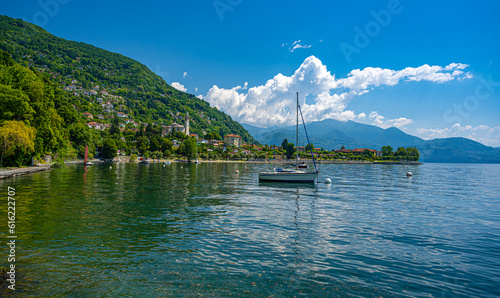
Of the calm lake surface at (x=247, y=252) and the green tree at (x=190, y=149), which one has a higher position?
the green tree at (x=190, y=149)

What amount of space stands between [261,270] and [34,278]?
7545 millimetres

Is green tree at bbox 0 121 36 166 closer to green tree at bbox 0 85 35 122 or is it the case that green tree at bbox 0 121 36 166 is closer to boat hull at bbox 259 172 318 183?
green tree at bbox 0 85 35 122

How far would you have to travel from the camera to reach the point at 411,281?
9.99 meters

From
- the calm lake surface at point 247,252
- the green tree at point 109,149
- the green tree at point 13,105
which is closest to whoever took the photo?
the calm lake surface at point 247,252

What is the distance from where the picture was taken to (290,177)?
4816cm

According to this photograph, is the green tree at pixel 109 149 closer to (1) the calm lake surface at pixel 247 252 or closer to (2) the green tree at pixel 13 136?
(2) the green tree at pixel 13 136

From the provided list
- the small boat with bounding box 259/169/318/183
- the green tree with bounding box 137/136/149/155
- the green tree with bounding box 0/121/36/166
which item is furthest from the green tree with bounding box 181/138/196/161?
the small boat with bounding box 259/169/318/183

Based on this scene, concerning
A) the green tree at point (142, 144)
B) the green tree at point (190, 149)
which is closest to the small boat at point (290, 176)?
the green tree at point (190, 149)

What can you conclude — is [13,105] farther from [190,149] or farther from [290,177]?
[190,149]

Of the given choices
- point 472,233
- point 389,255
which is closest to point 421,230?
point 472,233

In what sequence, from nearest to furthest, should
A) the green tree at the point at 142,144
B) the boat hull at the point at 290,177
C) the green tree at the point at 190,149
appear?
the boat hull at the point at 290,177 → the green tree at the point at 190,149 → the green tree at the point at 142,144

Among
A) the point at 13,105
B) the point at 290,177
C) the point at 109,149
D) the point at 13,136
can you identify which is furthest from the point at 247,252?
the point at 109,149

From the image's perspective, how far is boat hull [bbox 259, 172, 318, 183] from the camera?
47594 millimetres

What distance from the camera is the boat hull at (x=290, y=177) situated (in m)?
47.6
